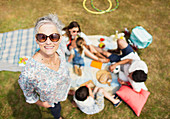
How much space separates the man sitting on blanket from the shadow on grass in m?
2.76

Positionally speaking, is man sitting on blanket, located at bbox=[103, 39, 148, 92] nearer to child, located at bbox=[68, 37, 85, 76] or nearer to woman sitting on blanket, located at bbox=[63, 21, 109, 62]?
woman sitting on blanket, located at bbox=[63, 21, 109, 62]

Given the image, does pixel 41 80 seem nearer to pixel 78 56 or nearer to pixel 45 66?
pixel 45 66

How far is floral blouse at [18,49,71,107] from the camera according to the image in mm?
2023

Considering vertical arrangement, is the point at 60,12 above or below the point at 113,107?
above

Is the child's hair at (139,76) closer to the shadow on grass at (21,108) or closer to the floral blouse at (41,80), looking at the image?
the floral blouse at (41,80)

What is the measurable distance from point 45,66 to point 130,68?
2.61 metres

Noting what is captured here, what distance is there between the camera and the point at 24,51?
16.0 ft

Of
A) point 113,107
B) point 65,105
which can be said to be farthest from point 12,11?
point 113,107

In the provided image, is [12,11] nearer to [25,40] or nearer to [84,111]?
[25,40]

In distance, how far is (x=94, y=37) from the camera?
18.6 feet

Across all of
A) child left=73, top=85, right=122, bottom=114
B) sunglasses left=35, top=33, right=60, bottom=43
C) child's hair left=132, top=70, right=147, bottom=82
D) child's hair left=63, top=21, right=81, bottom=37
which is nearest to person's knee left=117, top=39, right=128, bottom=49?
child's hair left=132, top=70, right=147, bottom=82

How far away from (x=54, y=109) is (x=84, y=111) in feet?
3.36

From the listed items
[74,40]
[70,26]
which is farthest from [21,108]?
[70,26]

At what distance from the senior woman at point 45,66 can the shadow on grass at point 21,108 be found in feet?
6.23
